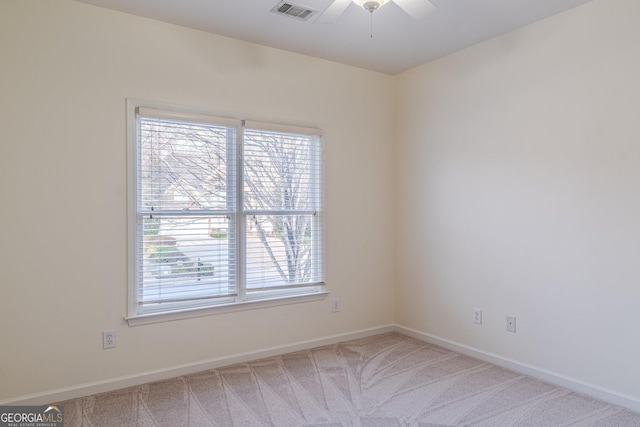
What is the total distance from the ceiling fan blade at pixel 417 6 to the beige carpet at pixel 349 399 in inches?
95.0

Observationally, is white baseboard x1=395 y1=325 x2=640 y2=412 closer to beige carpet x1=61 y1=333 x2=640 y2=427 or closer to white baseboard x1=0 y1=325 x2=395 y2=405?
beige carpet x1=61 y1=333 x2=640 y2=427

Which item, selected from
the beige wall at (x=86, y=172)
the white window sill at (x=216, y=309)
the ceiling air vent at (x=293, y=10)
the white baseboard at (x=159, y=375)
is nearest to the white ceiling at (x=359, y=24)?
the ceiling air vent at (x=293, y=10)

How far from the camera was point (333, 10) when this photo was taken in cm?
228

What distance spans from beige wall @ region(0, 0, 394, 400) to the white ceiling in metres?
0.17

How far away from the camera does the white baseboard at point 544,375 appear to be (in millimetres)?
2654

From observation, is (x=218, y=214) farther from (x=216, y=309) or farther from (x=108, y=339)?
(x=108, y=339)

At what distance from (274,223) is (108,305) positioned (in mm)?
1429

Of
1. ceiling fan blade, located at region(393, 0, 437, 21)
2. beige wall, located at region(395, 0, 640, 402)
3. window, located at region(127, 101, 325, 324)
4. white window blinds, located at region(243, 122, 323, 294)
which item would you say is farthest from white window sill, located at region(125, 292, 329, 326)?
ceiling fan blade, located at region(393, 0, 437, 21)

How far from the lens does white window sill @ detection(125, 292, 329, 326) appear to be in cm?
299

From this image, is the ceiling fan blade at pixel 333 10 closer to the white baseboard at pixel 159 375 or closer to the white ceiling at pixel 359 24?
the white ceiling at pixel 359 24

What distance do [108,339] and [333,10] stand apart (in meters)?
2.64

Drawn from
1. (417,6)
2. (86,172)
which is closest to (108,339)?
(86,172)

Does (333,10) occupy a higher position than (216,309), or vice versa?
(333,10)

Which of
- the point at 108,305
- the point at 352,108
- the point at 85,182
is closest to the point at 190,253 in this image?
the point at 108,305
